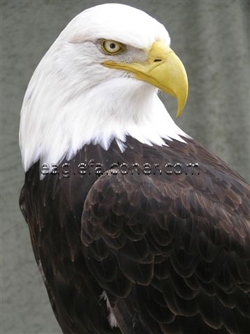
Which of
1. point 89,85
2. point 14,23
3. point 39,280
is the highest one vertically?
point 14,23

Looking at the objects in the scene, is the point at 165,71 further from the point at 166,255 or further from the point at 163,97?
the point at 163,97

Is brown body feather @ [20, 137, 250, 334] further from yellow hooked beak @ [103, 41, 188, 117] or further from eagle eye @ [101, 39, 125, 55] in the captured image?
eagle eye @ [101, 39, 125, 55]

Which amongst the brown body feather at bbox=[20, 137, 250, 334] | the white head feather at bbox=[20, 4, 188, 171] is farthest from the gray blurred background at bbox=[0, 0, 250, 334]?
the brown body feather at bbox=[20, 137, 250, 334]

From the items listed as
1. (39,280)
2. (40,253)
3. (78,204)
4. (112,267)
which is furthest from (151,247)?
(39,280)

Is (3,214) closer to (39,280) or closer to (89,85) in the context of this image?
(39,280)

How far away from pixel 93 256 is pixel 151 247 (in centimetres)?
16

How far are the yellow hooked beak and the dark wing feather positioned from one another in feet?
0.84

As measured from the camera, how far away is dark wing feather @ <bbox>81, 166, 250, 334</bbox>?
1.93 m

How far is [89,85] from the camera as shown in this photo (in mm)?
2113

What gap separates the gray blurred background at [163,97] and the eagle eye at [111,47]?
1331mm

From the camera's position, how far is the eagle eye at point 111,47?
2.06 m

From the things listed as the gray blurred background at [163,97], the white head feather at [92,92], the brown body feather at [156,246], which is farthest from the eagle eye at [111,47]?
the gray blurred background at [163,97]

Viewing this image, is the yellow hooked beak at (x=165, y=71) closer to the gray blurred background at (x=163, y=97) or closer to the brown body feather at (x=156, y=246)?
the brown body feather at (x=156, y=246)

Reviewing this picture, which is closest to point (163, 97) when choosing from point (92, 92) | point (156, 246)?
point (92, 92)
